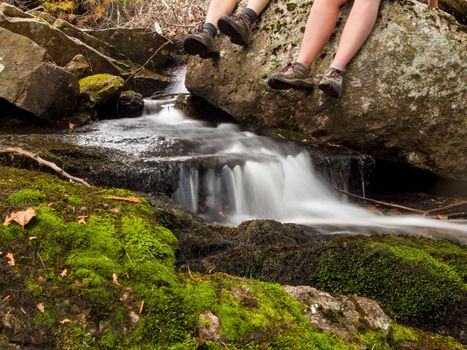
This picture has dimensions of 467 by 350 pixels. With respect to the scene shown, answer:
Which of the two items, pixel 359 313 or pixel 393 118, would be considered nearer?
pixel 359 313

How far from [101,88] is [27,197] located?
4.98 metres

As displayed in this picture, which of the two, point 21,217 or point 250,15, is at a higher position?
point 250,15

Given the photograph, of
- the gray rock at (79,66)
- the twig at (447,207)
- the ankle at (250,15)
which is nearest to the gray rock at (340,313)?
the twig at (447,207)

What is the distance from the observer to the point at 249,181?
14.4 ft

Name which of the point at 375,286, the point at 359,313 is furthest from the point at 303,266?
the point at 359,313

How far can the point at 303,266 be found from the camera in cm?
212

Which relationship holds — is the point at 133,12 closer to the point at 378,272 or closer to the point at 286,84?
the point at 286,84

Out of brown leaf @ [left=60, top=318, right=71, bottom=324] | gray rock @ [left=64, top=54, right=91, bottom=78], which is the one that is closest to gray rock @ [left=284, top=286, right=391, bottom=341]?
brown leaf @ [left=60, top=318, right=71, bottom=324]

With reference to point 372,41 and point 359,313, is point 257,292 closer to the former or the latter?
point 359,313

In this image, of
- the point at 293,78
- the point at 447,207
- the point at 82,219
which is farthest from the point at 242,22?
the point at 82,219

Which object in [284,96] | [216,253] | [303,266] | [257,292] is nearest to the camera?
[257,292]

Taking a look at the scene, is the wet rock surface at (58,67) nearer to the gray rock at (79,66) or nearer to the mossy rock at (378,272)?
the gray rock at (79,66)

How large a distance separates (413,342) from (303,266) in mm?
622

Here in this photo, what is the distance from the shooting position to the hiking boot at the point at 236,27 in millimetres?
4980
